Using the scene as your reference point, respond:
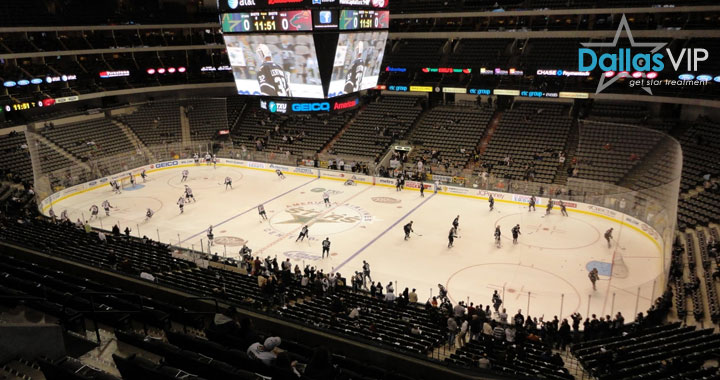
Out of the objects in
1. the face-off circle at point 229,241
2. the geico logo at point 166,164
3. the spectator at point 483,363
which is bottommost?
the face-off circle at point 229,241

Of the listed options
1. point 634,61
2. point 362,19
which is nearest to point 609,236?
point 362,19

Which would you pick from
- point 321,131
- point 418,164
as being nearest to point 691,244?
point 418,164

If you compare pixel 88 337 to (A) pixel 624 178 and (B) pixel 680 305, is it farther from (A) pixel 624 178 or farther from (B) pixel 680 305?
(A) pixel 624 178

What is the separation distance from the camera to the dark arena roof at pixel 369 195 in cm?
1008

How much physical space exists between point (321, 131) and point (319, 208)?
14.8 meters

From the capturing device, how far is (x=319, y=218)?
1151 inches

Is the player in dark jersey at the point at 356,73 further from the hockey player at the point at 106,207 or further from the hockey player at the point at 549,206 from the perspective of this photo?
the hockey player at the point at 106,207

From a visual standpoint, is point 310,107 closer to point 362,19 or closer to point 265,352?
point 362,19

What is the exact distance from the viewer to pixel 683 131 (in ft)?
110

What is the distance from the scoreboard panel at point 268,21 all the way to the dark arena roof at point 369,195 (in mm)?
116

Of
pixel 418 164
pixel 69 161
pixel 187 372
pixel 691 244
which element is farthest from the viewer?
pixel 69 161

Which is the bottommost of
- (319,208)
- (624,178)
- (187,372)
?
(319,208)

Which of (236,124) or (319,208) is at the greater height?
(236,124)

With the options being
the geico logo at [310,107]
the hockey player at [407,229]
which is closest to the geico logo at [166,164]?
the geico logo at [310,107]
